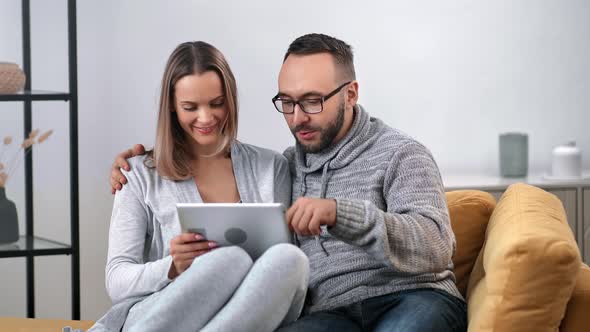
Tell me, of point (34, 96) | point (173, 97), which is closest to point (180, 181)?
point (173, 97)

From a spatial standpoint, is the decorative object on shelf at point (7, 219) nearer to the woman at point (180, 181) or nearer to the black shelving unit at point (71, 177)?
the black shelving unit at point (71, 177)

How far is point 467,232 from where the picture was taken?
258 cm

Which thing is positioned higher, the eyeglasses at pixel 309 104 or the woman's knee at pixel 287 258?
the eyeglasses at pixel 309 104

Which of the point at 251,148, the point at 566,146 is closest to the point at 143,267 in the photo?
the point at 251,148

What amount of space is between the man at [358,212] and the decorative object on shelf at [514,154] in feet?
5.01

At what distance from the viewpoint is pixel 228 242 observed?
2127mm

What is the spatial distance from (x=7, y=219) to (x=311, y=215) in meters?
1.60

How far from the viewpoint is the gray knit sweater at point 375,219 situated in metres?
2.05

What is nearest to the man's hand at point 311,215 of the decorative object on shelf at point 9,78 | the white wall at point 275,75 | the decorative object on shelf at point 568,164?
the decorative object on shelf at point 9,78

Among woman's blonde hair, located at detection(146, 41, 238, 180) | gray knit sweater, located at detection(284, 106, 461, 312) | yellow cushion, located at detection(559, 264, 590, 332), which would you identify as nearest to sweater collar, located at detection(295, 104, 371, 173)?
gray knit sweater, located at detection(284, 106, 461, 312)

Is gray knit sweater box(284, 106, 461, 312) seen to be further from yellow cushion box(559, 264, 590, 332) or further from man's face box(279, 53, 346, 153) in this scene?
yellow cushion box(559, 264, 590, 332)

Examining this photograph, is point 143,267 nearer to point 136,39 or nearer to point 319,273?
point 319,273

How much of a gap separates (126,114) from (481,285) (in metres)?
2.08

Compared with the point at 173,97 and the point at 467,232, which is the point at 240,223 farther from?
the point at 467,232
